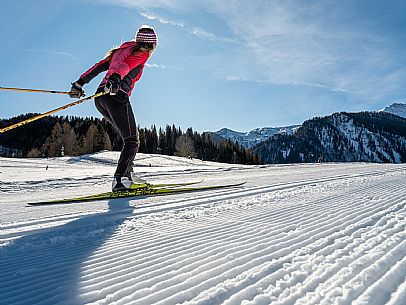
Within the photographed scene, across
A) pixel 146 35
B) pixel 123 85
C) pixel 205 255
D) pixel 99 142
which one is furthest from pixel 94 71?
pixel 99 142

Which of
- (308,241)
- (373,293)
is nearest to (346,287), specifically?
(373,293)

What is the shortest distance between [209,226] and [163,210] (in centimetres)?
78

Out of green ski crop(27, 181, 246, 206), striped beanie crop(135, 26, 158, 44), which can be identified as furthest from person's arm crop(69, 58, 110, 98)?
green ski crop(27, 181, 246, 206)

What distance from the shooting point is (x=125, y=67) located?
3846mm

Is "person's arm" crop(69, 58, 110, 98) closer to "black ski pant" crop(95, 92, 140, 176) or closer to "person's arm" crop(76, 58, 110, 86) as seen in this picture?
"person's arm" crop(76, 58, 110, 86)

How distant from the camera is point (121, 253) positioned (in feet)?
5.93

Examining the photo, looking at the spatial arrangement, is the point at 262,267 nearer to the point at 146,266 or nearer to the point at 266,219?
the point at 146,266

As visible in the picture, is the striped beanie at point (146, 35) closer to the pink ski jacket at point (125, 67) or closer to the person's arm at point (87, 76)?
the pink ski jacket at point (125, 67)

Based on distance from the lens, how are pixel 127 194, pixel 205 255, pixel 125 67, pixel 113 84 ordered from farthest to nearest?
pixel 127 194 < pixel 125 67 < pixel 113 84 < pixel 205 255

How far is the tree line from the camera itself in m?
55.4

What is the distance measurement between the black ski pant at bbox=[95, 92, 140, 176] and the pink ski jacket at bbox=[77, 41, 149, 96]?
0.52 ft

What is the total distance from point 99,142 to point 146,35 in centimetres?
5398

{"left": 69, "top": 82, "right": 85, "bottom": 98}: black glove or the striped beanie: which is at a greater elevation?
the striped beanie

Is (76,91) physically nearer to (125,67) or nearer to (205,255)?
(125,67)
